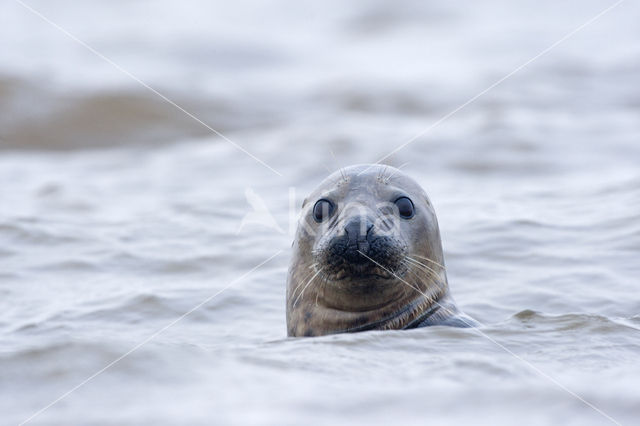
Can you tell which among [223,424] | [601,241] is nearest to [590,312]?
[601,241]

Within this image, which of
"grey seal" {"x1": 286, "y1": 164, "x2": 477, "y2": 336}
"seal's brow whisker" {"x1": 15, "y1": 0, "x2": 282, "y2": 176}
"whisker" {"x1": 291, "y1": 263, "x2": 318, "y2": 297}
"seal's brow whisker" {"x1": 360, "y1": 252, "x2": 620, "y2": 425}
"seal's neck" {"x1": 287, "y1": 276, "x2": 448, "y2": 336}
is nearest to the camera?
"seal's brow whisker" {"x1": 360, "y1": 252, "x2": 620, "y2": 425}

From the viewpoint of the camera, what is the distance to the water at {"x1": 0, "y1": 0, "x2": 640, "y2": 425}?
4457mm

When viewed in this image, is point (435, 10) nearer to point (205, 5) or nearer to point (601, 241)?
point (205, 5)

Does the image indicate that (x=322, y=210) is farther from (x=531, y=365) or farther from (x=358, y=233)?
(x=531, y=365)

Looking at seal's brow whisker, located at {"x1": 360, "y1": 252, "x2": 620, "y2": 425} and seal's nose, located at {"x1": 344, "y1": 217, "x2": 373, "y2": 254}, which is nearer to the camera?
seal's brow whisker, located at {"x1": 360, "y1": 252, "x2": 620, "y2": 425}

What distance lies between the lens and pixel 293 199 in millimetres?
9828

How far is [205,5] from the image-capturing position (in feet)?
63.3

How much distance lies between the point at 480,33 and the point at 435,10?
159cm

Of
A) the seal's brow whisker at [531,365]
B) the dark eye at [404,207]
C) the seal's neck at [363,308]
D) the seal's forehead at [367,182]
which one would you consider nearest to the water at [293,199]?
the seal's brow whisker at [531,365]

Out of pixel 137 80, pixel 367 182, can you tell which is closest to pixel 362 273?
pixel 367 182

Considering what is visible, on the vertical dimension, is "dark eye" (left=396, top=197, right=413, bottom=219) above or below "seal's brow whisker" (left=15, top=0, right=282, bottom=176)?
below

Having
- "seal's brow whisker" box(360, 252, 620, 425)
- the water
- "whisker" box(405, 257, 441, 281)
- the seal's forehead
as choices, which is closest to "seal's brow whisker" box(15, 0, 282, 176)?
the water

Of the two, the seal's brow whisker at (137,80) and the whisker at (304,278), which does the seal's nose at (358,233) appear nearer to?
the whisker at (304,278)

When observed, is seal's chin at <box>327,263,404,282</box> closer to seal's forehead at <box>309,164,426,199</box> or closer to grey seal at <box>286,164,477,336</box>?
grey seal at <box>286,164,477,336</box>
